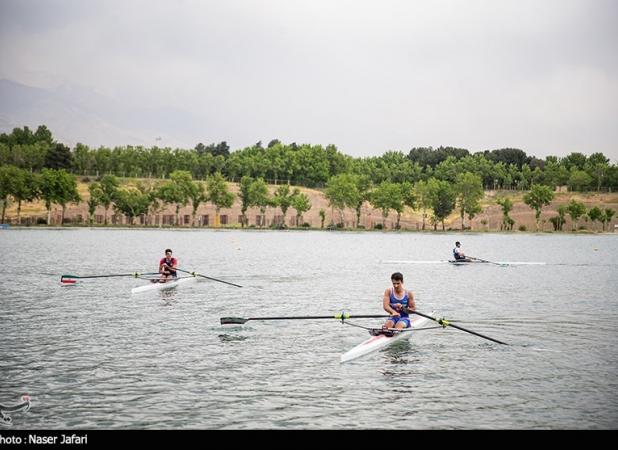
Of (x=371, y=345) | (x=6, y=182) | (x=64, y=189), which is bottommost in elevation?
(x=371, y=345)

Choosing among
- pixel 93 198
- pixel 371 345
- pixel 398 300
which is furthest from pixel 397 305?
pixel 93 198

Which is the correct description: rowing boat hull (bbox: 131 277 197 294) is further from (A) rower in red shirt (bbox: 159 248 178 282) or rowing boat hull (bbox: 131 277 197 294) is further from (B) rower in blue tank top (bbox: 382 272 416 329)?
(B) rower in blue tank top (bbox: 382 272 416 329)

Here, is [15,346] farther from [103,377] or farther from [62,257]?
[62,257]

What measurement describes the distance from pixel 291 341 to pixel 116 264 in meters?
44.9

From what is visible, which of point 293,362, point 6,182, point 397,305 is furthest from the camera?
point 6,182

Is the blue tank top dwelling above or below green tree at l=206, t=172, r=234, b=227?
below

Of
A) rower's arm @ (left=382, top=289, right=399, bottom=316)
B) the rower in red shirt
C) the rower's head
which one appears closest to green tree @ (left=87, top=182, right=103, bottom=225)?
the rower in red shirt

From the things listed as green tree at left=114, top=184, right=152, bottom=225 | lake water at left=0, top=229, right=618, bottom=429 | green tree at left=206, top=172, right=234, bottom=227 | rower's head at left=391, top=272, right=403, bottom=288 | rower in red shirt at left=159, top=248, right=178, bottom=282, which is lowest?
lake water at left=0, top=229, right=618, bottom=429

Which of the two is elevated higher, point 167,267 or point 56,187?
point 56,187

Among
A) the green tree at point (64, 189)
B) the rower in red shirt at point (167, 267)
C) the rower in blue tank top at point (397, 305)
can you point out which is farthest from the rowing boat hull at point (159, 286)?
the green tree at point (64, 189)

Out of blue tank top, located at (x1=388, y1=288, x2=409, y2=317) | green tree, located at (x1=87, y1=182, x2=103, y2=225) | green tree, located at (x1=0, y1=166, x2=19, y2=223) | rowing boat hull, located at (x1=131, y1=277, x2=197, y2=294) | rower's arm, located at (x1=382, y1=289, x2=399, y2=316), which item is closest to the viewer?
rower's arm, located at (x1=382, y1=289, x2=399, y2=316)

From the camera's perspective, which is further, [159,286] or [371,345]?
[159,286]

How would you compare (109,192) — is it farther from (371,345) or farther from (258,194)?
(371,345)
